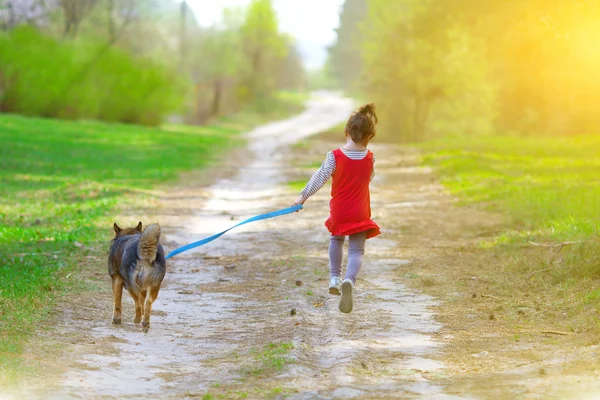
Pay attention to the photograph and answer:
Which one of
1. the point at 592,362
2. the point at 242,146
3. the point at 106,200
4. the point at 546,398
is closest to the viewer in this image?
the point at 546,398

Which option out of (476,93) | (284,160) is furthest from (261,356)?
(476,93)

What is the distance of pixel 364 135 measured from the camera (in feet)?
28.3

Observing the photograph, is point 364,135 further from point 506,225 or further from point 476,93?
point 476,93

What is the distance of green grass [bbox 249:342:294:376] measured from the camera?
6824 mm

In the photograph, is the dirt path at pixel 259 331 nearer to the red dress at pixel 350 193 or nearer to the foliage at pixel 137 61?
the red dress at pixel 350 193

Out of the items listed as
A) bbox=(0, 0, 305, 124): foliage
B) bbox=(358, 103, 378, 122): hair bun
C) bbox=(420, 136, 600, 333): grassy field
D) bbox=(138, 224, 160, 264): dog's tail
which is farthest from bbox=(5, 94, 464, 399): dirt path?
bbox=(0, 0, 305, 124): foliage

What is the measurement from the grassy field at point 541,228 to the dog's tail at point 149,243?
341cm

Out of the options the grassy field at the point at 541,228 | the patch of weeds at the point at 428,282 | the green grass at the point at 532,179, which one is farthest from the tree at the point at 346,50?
the patch of weeds at the point at 428,282

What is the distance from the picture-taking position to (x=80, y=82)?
43.9m

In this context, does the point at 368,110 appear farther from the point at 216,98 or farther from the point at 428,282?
the point at 216,98

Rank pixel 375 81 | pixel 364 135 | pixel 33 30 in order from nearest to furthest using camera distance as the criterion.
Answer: pixel 364 135, pixel 33 30, pixel 375 81

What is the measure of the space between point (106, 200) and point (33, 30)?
27.3 meters

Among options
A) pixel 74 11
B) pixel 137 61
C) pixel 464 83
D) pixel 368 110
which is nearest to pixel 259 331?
pixel 368 110

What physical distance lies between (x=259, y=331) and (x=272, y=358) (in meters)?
1.23
